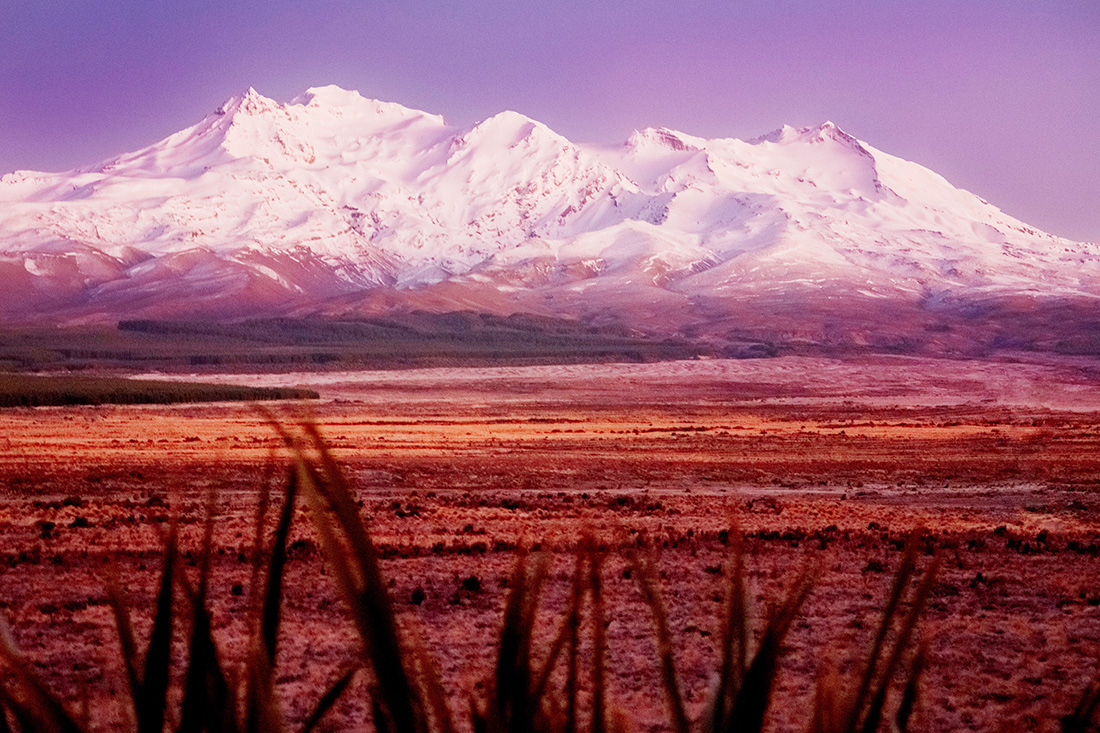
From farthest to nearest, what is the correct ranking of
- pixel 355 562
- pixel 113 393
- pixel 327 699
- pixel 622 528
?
pixel 113 393
pixel 622 528
pixel 327 699
pixel 355 562

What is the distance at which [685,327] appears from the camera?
16150 cm

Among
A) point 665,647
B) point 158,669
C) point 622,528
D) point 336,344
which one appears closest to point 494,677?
point 665,647

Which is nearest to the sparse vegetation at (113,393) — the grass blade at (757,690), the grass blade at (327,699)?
the grass blade at (327,699)

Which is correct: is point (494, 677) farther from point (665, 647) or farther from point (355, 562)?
point (355, 562)

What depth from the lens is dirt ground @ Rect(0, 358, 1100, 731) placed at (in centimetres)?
1119

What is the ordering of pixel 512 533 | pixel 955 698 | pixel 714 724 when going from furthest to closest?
pixel 512 533 < pixel 955 698 < pixel 714 724

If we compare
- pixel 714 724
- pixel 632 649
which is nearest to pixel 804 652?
pixel 632 649

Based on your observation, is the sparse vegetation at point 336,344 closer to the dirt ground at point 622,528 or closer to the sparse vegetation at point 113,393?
the sparse vegetation at point 113,393

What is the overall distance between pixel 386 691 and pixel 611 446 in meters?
42.0

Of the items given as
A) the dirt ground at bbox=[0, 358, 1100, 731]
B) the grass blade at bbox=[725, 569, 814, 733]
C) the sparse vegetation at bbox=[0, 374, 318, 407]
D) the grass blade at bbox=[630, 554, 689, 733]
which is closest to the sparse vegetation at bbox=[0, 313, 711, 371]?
the sparse vegetation at bbox=[0, 374, 318, 407]

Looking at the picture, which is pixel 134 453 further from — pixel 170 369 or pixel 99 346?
pixel 99 346

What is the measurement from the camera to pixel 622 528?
74.0 inches

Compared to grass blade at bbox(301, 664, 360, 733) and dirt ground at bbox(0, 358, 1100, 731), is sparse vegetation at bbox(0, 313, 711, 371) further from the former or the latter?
grass blade at bbox(301, 664, 360, 733)

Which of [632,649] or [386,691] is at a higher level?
[386,691]
